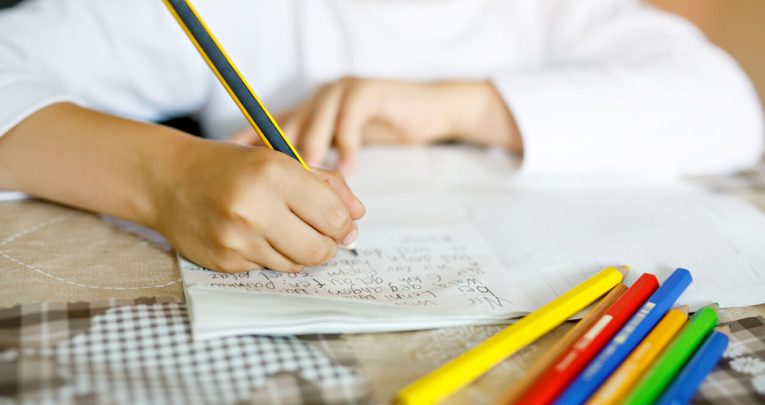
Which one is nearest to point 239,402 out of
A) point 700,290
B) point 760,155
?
point 700,290

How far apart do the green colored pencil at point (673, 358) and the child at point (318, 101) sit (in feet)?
0.55

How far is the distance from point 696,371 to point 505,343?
8cm

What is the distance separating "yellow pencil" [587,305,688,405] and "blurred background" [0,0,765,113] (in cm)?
80

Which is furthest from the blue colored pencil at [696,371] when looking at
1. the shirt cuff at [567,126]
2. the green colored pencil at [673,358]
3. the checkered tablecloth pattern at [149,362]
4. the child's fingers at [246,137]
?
the child's fingers at [246,137]

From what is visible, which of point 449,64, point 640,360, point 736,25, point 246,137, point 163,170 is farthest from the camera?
point 736,25

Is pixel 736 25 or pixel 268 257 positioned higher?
pixel 736 25

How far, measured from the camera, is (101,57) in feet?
1.79

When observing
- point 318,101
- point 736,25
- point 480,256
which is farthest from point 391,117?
point 736,25

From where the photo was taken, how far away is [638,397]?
0.85 ft

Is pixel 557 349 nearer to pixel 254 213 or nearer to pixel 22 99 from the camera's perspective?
pixel 254 213

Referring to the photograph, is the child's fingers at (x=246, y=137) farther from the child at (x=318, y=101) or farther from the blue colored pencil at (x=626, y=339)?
the blue colored pencil at (x=626, y=339)

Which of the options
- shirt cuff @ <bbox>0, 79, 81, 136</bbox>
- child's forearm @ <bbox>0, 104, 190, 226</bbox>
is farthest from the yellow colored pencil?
shirt cuff @ <bbox>0, 79, 81, 136</bbox>

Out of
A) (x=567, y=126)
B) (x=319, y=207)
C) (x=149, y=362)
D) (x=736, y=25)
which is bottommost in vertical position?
(x=149, y=362)

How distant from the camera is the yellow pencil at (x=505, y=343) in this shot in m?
0.26
